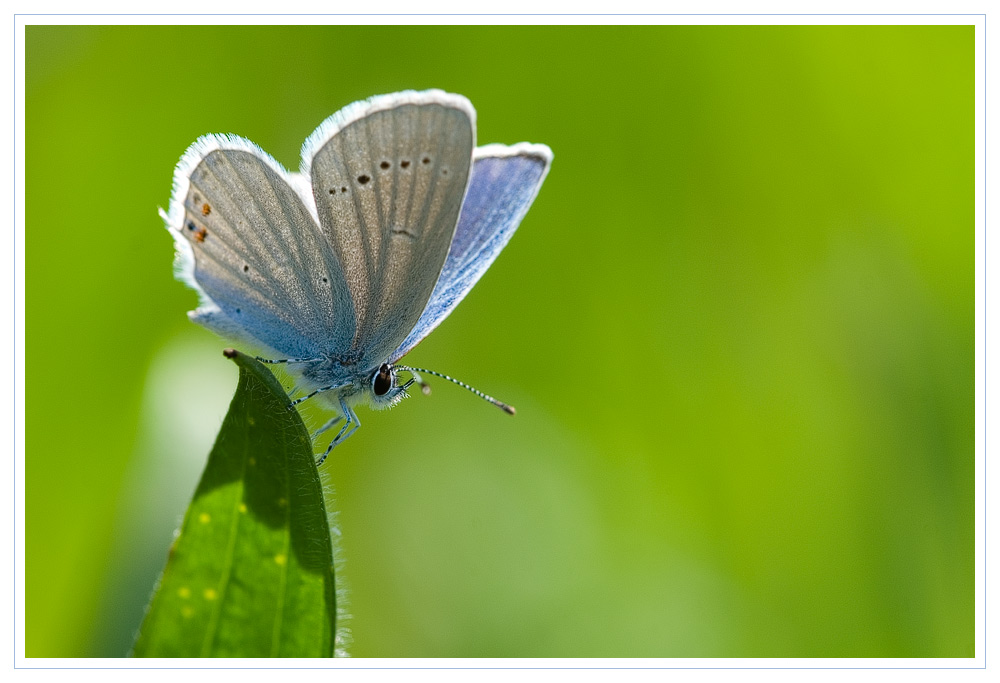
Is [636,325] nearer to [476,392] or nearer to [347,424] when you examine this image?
[476,392]

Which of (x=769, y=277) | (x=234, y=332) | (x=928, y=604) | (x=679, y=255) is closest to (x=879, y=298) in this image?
(x=769, y=277)

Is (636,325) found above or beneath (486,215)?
beneath

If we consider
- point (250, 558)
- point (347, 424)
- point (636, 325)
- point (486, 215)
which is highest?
point (486, 215)

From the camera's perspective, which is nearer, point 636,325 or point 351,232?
point 351,232

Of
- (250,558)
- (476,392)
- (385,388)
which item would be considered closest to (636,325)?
(476,392)

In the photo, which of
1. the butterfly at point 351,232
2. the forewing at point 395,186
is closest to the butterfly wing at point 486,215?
the butterfly at point 351,232

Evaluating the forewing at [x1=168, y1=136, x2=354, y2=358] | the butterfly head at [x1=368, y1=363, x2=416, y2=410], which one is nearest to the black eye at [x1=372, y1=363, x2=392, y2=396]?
the butterfly head at [x1=368, y1=363, x2=416, y2=410]

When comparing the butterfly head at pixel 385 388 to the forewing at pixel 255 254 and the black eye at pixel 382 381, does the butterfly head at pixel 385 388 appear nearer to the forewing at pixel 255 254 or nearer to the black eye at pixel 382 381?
the black eye at pixel 382 381
